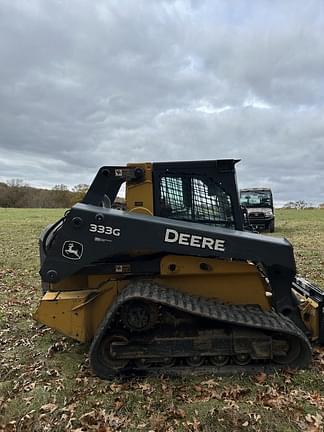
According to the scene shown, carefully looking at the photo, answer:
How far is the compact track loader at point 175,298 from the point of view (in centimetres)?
464

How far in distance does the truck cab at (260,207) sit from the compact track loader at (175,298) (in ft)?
57.9

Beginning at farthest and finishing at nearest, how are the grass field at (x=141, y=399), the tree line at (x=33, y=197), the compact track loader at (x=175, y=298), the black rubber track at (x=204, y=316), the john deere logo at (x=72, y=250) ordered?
1. the tree line at (x=33, y=197)
2. the john deere logo at (x=72, y=250)
3. the compact track loader at (x=175, y=298)
4. the black rubber track at (x=204, y=316)
5. the grass field at (x=141, y=399)

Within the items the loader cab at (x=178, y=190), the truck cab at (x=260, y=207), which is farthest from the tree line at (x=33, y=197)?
the loader cab at (x=178, y=190)

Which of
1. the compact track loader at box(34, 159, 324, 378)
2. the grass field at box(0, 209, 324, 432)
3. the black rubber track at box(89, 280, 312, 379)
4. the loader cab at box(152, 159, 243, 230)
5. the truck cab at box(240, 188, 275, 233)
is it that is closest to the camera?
the grass field at box(0, 209, 324, 432)

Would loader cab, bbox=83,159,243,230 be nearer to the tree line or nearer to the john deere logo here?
the john deere logo

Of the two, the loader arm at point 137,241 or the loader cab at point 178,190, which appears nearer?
the loader arm at point 137,241

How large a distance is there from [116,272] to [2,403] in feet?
6.16

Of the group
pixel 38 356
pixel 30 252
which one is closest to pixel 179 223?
pixel 38 356

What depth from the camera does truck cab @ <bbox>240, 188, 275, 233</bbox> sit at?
75.4 ft

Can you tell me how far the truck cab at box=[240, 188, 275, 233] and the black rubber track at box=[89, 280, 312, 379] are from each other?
18.0 metres

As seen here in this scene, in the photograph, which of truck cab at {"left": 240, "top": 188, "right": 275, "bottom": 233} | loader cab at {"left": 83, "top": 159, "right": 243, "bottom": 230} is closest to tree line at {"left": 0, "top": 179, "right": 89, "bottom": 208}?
truck cab at {"left": 240, "top": 188, "right": 275, "bottom": 233}

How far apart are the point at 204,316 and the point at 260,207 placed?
65.5 feet

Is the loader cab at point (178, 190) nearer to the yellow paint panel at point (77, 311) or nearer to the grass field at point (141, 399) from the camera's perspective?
the yellow paint panel at point (77, 311)

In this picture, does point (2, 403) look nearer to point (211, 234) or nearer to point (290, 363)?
point (211, 234)
